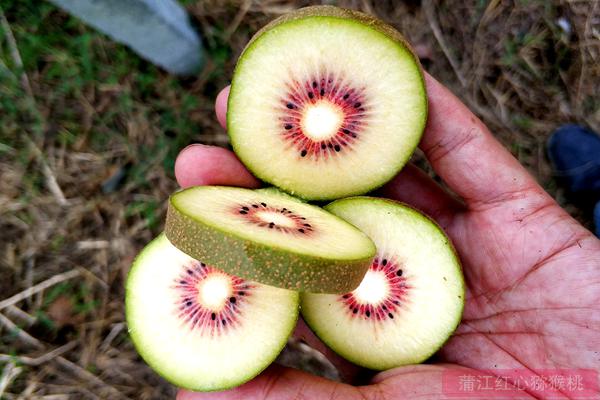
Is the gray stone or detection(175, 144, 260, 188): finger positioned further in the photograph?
the gray stone

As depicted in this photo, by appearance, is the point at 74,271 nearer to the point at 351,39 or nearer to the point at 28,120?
the point at 28,120

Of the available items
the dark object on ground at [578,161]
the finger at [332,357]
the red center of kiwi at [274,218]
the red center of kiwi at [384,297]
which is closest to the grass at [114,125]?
the dark object on ground at [578,161]

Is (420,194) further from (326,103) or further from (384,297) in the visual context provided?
(326,103)

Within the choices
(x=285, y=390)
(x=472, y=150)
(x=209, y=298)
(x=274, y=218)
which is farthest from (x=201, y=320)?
(x=472, y=150)

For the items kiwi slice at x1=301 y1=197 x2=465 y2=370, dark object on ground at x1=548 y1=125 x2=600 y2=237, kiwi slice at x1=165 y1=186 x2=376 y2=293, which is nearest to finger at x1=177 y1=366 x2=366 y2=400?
kiwi slice at x1=301 y1=197 x2=465 y2=370

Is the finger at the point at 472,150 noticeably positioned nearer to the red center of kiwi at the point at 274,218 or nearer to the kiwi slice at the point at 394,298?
the kiwi slice at the point at 394,298

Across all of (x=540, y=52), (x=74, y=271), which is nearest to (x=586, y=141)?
(x=540, y=52)

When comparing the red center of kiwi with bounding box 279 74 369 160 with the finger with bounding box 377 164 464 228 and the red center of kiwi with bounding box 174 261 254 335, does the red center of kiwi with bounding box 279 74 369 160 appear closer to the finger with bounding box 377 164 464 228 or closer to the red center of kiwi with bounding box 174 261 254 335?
the finger with bounding box 377 164 464 228
